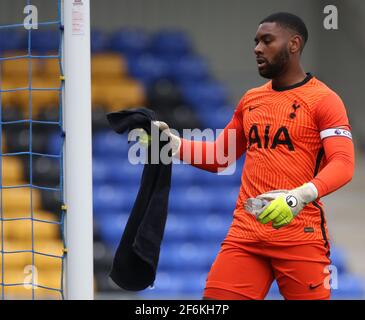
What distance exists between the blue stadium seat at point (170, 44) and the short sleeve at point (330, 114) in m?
6.65

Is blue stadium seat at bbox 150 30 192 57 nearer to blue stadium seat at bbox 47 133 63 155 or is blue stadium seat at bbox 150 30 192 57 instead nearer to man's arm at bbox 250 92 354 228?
blue stadium seat at bbox 47 133 63 155

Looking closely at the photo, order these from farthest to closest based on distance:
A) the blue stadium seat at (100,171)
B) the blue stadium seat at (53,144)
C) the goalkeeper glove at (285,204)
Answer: the blue stadium seat at (100,171), the blue stadium seat at (53,144), the goalkeeper glove at (285,204)

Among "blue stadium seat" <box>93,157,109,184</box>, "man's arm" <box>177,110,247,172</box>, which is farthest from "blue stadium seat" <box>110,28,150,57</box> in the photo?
"man's arm" <box>177,110,247,172</box>

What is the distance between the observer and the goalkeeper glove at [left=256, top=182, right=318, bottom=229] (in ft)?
9.80

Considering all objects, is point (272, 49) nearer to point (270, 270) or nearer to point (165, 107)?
point (270, 270)

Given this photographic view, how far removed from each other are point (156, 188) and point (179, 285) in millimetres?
3978

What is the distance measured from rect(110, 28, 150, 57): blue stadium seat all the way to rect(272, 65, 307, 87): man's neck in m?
6.41

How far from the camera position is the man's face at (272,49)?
→ 3.29 m

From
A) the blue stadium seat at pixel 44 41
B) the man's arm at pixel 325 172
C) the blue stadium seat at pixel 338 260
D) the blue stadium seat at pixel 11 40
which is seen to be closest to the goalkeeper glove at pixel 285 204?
the man's arm at pixel 325 172

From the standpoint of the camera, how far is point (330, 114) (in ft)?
10.5

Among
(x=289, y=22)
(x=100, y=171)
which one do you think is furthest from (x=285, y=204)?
(x=100, y=171)

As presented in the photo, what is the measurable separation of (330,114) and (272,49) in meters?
0.33

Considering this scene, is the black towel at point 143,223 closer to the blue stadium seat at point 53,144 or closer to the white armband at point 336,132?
the white armband at point 336,132
